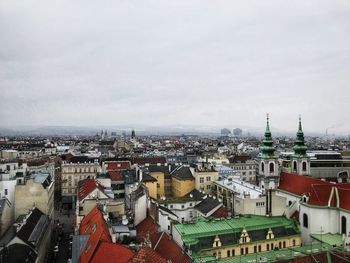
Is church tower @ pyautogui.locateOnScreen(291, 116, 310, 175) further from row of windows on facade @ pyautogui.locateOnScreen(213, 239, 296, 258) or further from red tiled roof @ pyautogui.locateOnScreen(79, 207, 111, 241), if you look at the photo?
red tiled roof @ pyautogui.locateOnScreen(79, 207, 111, 241)

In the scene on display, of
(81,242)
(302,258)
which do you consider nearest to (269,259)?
(302,258)

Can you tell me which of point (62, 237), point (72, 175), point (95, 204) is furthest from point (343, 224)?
point (72, 175)

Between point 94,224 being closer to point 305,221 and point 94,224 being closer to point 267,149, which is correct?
point 305,221

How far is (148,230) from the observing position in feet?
168

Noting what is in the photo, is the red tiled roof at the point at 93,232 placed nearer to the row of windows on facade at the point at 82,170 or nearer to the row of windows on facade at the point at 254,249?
the row of windows on facade at the point at 254,249

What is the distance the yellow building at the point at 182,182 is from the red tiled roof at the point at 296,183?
66.1ft

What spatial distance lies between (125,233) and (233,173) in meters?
55.9

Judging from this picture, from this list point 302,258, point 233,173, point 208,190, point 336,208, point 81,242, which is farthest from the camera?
point 233,173

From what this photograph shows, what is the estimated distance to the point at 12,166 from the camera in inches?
3024

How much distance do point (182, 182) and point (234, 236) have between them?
123 feet

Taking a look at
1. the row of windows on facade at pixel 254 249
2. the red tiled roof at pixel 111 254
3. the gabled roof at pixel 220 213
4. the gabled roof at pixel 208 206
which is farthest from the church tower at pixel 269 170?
the red tiled roof at pixel 111 254

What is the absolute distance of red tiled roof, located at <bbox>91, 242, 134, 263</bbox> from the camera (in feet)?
110

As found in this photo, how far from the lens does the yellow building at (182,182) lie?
3334 inches

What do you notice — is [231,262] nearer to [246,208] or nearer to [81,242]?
[81,242]
